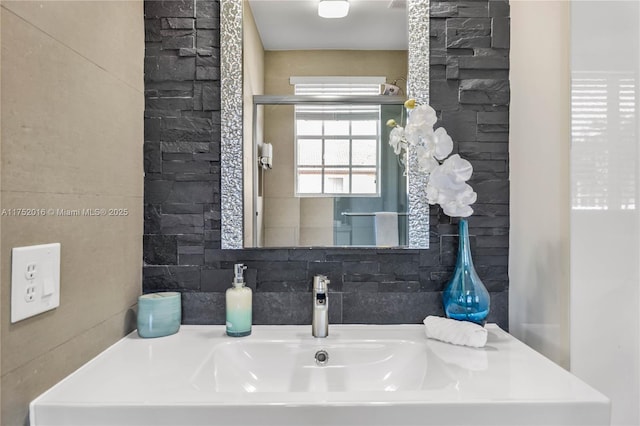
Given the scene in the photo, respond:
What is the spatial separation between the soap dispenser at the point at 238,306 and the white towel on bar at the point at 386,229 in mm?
374

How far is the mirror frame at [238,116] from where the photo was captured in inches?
47.3

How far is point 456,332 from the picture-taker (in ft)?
3.38

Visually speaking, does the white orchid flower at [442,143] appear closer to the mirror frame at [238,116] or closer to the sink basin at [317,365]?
the mirror frame at [238,116]

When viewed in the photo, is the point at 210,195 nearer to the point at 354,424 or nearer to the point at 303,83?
the point at 303,83

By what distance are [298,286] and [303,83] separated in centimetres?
55

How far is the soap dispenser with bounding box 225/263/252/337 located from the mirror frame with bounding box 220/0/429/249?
13cm

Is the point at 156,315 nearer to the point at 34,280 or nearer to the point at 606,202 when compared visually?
the point at 34,280

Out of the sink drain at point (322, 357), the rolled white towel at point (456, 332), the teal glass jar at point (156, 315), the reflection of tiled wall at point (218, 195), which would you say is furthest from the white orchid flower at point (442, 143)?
the teal glass jar at point (156, 315)

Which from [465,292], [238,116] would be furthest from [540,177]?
[238,116]

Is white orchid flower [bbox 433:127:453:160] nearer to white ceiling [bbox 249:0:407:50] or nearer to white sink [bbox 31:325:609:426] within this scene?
white ceiling [bbox 249:0:407:50]

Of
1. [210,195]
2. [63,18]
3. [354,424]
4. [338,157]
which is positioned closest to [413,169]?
[338,157]

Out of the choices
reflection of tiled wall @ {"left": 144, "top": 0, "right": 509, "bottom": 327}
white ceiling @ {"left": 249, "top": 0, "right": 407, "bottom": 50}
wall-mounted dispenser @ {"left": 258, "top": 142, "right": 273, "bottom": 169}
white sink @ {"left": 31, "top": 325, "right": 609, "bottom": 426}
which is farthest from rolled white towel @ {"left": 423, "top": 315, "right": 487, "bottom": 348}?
white ceiling @ {"left": 249, "top": 0, "right": 407, "bottom": 50}

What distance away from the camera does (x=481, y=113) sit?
1.21 metres

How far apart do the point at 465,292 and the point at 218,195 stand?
692 millimetres
